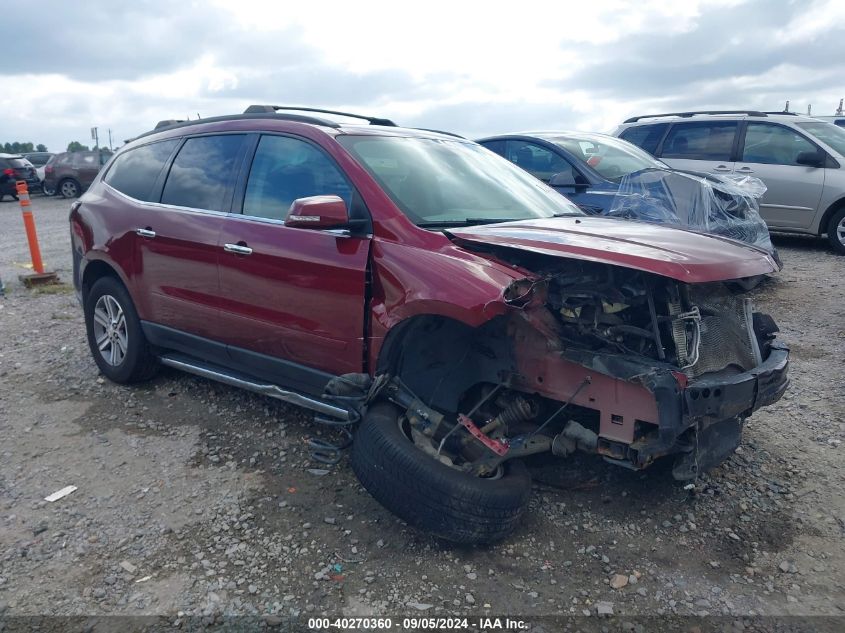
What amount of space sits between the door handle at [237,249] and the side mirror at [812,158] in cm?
811

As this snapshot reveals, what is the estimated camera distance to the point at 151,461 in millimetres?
4102

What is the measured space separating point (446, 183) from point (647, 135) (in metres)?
7.49

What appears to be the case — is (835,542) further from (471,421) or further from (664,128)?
(664,128)

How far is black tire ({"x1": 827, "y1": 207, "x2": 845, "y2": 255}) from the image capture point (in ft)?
30.8

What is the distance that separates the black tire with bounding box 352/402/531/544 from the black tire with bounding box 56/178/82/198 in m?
22.7

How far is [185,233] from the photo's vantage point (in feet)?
14.8

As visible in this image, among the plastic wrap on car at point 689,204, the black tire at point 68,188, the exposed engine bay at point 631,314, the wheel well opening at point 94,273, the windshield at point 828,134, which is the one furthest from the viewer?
the black tire at point 68,188

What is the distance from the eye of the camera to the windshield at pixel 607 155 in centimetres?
789

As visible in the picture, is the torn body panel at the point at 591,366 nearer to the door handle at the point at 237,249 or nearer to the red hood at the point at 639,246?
the red hood at the point at 639,246

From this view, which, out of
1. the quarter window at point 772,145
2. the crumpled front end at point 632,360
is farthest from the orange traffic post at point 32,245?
the quarter window at point 772,145

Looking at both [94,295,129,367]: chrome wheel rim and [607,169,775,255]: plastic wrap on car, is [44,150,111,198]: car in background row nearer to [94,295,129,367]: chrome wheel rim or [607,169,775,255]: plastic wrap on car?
[94,295,129,367]: chrome wheel rim

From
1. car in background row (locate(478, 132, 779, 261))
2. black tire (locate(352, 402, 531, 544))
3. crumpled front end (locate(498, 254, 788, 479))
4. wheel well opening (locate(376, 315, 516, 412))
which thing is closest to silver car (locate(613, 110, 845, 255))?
car in background row (locate(478, 132, 779, 261))

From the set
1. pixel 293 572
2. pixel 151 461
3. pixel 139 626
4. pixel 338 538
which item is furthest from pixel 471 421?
pixel 151 461

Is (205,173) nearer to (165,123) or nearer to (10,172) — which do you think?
(165,123)
